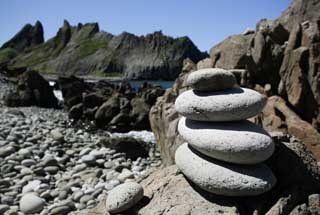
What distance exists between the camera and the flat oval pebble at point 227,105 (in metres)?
3.81

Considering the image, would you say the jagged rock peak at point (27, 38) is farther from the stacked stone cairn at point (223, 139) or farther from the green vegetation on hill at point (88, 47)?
the stacked stone cairn at point (223, 139)

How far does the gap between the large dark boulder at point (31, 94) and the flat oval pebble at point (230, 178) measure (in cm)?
2529

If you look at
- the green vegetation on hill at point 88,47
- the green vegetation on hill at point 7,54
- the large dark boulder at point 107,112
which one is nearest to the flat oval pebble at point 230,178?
the large dark boulder at point 107,112

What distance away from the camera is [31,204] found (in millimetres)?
7277

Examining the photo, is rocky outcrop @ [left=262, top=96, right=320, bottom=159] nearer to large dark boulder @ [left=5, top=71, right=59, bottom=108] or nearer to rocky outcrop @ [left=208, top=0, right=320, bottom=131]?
rocky outcrop @ [left=208, top=0, right=320, bottom=131]

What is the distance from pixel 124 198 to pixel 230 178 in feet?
4.33

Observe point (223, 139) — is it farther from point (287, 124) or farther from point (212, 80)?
→ point (287, 124)

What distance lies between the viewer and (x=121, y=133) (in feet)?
60.8

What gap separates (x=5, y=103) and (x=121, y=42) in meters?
102

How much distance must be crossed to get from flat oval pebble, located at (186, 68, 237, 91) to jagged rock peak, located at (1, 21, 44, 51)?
147 meters

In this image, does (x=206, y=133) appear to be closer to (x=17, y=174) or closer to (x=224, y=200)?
(x=224, y=200)

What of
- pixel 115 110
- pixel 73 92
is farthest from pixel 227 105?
pixel 73 92

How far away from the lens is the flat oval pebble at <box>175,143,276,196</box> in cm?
346

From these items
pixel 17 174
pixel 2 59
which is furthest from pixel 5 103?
pixel 2 59
